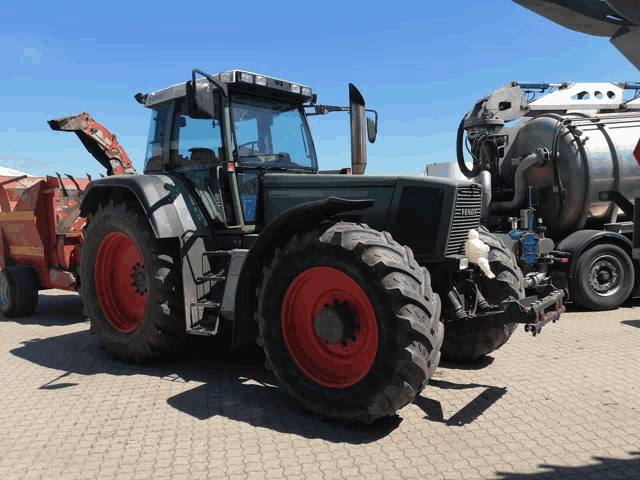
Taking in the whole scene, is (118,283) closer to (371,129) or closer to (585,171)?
(371,129)

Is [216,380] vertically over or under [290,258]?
under

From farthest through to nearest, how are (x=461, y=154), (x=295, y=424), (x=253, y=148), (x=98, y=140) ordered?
(x=461, y=154), (x=98, y=140), (x=253, y=148), (x=295, y=424)

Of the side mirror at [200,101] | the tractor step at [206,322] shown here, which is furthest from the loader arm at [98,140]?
the side mirror at [200,101]

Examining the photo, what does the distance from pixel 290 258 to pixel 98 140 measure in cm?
666

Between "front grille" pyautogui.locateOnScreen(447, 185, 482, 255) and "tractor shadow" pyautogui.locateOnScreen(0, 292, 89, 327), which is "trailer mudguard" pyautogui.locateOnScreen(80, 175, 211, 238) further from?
"tractor shadow" pyautogui.locateOnScreen(0, 292, 89, 327)

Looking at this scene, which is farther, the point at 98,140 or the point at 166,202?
the point at 98,140

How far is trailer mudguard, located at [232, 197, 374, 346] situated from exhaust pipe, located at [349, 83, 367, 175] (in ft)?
1.78

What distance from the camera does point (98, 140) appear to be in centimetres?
927

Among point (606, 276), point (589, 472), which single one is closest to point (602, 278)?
point (606, 276)

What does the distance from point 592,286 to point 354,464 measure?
646 cm

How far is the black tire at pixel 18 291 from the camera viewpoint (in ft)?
27.2

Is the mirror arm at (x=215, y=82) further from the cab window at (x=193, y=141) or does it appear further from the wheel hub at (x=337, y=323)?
the wheel hub at (x=337, y=323)

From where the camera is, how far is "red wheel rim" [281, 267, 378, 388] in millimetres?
3771

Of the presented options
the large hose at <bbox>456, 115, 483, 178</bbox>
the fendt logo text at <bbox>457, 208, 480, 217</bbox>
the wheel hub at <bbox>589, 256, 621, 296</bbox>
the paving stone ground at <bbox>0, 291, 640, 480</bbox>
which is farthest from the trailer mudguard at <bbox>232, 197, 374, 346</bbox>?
the large hose at <bbox>456, 115, 483, 178</bbox>
